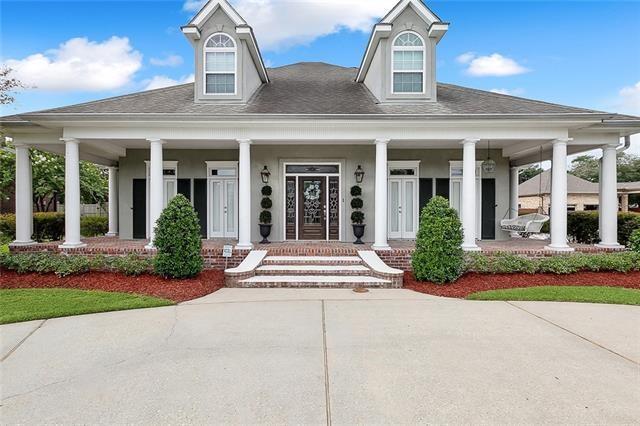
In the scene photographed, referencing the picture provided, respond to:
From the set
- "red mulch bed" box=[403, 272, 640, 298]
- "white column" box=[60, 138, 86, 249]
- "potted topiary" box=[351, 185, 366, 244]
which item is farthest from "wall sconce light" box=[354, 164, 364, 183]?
"white column" box=[60, 138, 86, 249]

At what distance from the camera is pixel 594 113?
8383 millimetres

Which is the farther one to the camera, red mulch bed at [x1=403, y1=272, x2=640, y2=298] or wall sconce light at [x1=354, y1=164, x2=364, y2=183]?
wall sconce light at [x1=354, y1=164, x2=364, y2=183]

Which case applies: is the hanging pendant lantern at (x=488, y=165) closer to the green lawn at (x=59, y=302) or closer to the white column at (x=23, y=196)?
the green lawn at (x=59, y=302)

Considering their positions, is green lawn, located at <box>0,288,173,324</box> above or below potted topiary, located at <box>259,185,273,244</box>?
below

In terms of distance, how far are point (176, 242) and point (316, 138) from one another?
4.26 metres

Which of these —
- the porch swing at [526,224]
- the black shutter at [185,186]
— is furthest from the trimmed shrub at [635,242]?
the black shutter at [185,186]

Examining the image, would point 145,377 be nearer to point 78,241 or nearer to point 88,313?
point 88,313

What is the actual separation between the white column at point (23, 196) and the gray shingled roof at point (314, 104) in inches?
77.4

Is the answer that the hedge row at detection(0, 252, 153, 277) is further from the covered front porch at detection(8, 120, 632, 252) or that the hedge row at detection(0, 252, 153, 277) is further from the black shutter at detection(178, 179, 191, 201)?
the black shutter at detection(178, 179, 191, 201)

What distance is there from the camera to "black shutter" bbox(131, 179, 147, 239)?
11477 millimetres

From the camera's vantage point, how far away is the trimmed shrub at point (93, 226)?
566 inches

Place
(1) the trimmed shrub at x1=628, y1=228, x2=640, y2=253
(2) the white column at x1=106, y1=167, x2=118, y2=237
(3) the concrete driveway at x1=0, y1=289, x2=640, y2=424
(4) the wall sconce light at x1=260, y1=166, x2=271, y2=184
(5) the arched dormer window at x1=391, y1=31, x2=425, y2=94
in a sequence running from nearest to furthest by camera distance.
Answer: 1. (3) the concrete driveway at x1=0, y1=289, x2=640, y2=424
2. (1) the trimmed shrub at x1=628, y1=228, x2=640, y2=253
3. (5) the arched dormer window at x1=391, y1=31, x2=425, y2=94
4. (4) the wall sconce light at x1=260, y1=166, x2=271, y2=184
5. (2) the white column at x1=106, y1=167, x2=118, y2=237

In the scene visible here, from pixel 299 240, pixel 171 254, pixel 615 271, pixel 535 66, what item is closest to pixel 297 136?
pixel 299 240

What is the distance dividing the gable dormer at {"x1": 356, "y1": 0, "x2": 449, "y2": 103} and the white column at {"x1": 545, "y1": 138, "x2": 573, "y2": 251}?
140 inches
